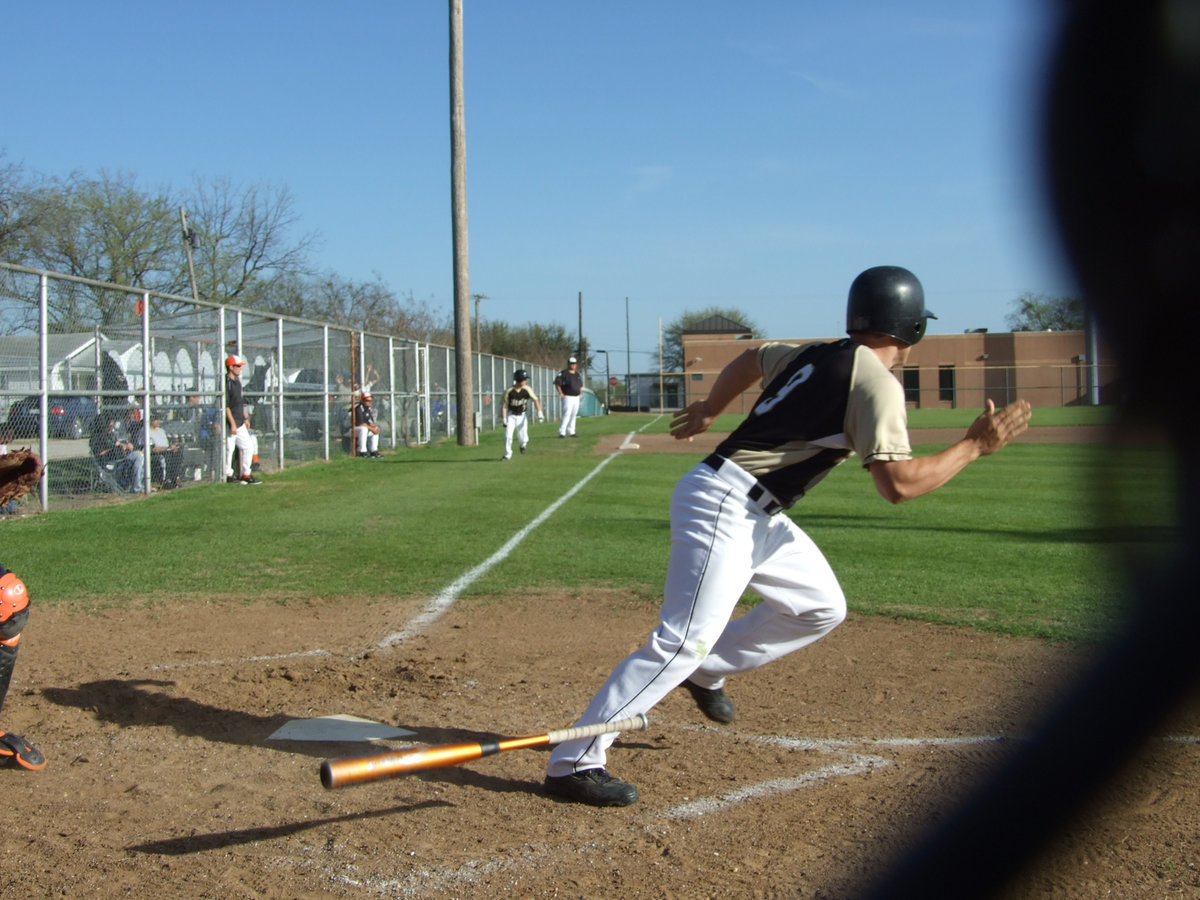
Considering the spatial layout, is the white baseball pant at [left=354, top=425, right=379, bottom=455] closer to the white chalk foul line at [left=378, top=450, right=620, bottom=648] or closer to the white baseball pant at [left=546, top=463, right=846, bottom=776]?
the white chalk foul line at [left=378, top=450, right=620, bottom=648]

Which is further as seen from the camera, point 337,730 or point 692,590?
point 337,730

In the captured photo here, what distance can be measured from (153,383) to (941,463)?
13.0 metres

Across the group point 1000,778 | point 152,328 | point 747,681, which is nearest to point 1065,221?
point 1000,778

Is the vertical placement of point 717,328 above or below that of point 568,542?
above

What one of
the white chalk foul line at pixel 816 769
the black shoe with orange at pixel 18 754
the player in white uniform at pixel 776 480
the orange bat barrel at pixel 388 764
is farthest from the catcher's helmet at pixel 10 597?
the white chalk foul line at pixel 816 769

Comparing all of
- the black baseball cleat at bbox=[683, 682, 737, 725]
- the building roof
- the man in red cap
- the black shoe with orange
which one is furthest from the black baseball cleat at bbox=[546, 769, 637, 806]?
the building roof

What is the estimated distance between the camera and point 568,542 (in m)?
9.70

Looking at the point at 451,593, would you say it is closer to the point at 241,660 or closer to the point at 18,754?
the point at 241,660

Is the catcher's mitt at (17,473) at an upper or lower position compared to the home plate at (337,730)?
upper

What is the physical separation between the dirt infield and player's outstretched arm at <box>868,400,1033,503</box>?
1113 mm

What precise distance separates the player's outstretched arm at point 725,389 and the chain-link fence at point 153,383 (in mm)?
8983

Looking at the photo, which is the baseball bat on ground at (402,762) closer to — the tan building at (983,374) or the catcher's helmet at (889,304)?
the catcher's helmet at (889,304)

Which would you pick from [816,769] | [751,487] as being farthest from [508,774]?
[751,487]

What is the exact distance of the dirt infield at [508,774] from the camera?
3141mm
